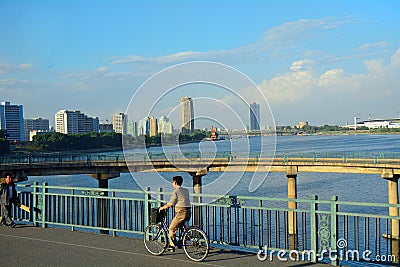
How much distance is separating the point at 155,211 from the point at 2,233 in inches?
230

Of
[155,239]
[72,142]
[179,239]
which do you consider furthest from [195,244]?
[72,142]

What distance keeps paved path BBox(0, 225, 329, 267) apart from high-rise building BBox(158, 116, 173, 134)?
323cm

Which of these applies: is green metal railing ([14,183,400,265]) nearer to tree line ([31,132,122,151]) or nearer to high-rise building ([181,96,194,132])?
high-rise building ([181,96,194,132])

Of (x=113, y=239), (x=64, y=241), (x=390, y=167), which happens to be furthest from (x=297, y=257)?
(x=390, y=167)

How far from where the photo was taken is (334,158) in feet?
144

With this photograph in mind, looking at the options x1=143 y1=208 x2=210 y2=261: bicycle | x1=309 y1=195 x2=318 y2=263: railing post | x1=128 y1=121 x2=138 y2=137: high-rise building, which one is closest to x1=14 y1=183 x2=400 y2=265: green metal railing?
x1=309 y1=195 x2=318 y2=263: railing post

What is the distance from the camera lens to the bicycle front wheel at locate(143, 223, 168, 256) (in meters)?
11.1

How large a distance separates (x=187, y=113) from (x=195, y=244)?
3.89m

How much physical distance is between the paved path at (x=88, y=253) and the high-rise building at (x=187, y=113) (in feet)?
11.0

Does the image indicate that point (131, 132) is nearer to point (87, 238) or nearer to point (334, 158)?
point (87, 238)

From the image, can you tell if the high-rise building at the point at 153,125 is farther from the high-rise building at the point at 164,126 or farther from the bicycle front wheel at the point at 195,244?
the bicycle front wheel at the point at 195,244

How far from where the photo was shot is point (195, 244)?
10.5 metres

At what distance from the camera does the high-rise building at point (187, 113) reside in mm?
12695

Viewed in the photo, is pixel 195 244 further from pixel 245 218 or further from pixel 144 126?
pixel 144 126
